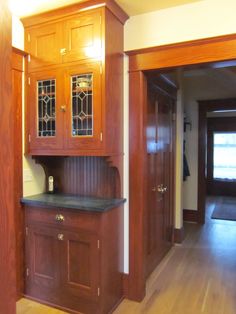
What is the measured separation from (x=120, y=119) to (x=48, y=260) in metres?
1.43

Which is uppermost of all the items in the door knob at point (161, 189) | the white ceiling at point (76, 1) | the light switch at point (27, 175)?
the white ceiling at point (76, 1)

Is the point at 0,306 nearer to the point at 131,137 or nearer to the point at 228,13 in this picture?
the point at 131,137

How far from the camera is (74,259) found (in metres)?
2.33

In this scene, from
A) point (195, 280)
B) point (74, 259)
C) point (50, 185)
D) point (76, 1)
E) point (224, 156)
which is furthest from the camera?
point (224, 156)

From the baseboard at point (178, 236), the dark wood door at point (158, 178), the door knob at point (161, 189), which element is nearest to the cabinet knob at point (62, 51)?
the dark wood door at point (158, 178)

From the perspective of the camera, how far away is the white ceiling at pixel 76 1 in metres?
2.24

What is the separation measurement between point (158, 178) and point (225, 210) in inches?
140

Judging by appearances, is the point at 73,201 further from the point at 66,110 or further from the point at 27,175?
the point at 66,110

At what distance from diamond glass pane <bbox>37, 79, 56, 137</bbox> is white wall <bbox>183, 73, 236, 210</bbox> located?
9.67 ft

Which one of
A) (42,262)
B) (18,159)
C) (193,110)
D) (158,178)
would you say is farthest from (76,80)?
(193,110)

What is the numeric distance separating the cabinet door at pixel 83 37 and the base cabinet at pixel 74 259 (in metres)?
1.32

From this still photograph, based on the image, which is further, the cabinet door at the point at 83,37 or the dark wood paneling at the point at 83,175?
the dark wood paneling at the point at 83,175

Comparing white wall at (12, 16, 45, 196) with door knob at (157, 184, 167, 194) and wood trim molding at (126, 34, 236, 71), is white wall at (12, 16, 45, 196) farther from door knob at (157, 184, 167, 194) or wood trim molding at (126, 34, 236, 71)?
door knob at (157, 184, 167, 194)

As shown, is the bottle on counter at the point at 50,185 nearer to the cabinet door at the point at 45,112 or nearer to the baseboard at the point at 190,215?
the cabinet door at the point at 45,112
